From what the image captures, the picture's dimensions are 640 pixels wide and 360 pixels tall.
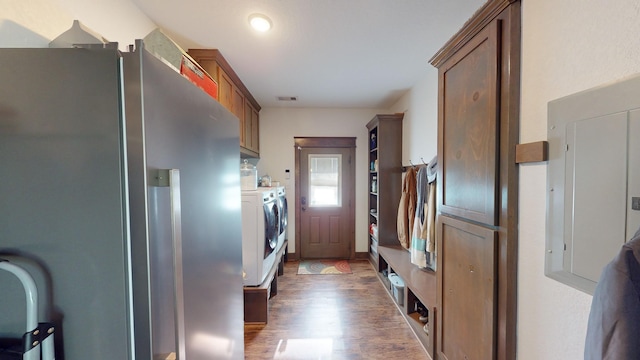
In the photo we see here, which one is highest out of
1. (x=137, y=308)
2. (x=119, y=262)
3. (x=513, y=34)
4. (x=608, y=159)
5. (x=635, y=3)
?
(x=513, y=34)

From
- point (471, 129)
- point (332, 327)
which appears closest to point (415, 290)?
point (332, 327)

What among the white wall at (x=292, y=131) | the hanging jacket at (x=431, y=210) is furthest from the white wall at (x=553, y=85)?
the white wall at (x=292, y=131)

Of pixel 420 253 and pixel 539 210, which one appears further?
pixel 420 253

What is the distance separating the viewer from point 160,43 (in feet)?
2.98

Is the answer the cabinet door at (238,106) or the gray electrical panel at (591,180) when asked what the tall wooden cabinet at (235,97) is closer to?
the cabinet door at (238,106)

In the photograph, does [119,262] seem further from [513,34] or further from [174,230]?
[513,34]

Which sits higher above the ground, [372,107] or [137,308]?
[372,107]

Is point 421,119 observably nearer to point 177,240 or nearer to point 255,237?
point 255,237

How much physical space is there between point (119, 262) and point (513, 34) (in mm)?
1621

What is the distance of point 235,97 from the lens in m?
2.46

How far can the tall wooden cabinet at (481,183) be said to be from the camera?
1001mm

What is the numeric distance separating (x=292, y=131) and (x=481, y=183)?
116 inches

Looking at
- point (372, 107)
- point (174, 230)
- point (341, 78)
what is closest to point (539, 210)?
point (174, 230)

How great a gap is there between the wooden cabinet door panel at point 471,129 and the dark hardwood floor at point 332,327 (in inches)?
51.2
